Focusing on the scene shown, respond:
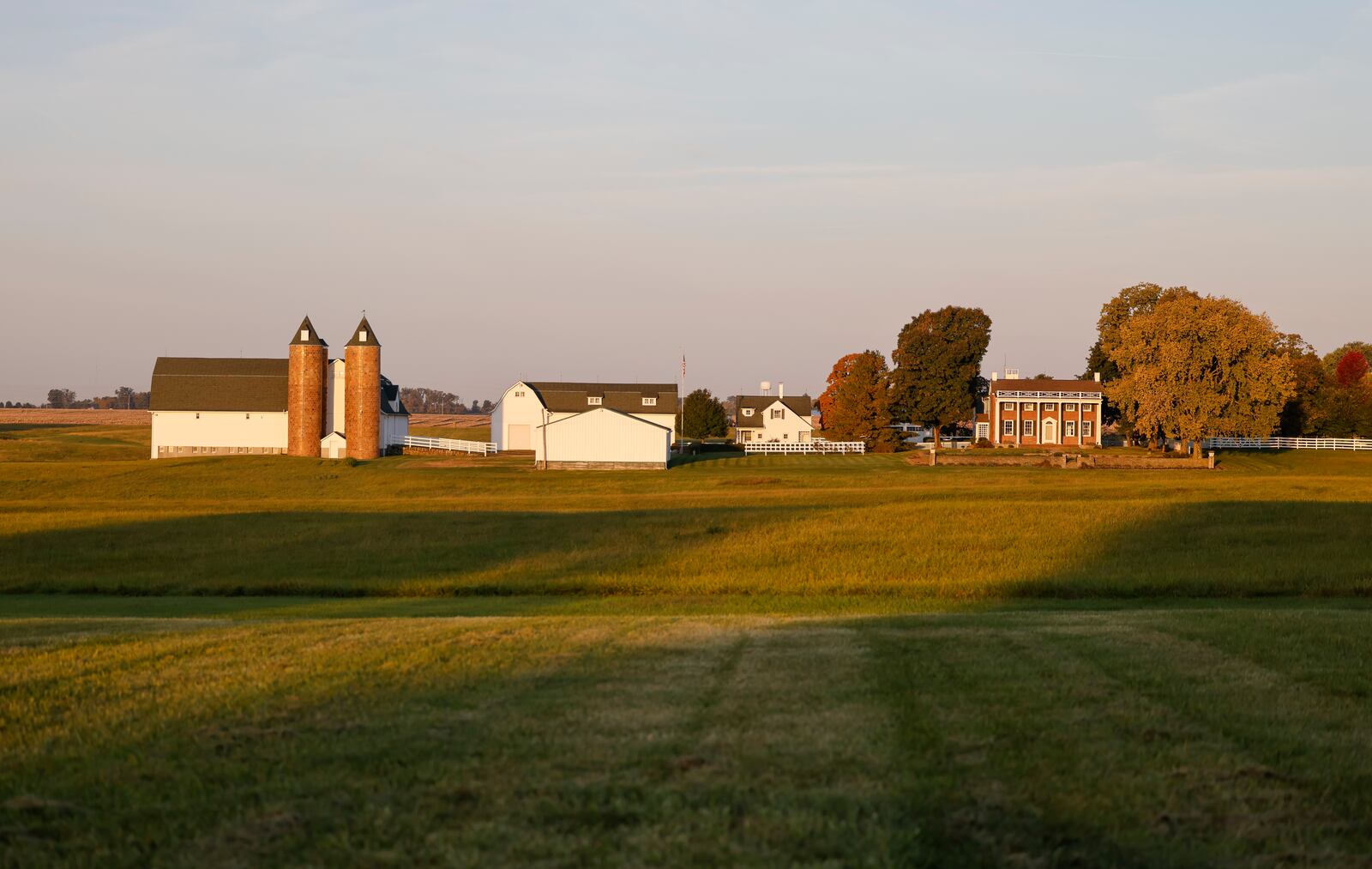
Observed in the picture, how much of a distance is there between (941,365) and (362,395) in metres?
48.0

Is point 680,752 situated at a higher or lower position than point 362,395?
lower

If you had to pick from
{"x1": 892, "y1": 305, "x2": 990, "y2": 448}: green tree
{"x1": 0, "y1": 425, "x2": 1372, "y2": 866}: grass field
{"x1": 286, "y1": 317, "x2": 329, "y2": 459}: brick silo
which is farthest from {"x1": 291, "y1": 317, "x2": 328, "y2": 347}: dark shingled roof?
{"x1": 0, "y1": 425, "x2": 1372, "y2": 866}: grass field

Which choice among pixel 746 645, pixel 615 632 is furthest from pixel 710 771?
pixel 615 632

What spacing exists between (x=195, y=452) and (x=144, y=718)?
3687 inches

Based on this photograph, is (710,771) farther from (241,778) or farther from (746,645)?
(746,645)

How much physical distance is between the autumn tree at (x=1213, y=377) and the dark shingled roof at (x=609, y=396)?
47.5 m

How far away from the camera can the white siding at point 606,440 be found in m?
82.3

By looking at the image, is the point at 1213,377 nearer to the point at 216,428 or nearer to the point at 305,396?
the point at 305,396

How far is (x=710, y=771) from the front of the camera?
22.8 ft

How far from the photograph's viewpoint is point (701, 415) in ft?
389

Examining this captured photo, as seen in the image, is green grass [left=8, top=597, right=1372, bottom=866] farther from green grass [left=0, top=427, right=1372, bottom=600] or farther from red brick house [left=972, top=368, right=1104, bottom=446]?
red brick house [left=972, top=368, right=1104, bottom=446]

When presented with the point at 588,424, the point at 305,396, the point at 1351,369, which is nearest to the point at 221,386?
the point at 305,396

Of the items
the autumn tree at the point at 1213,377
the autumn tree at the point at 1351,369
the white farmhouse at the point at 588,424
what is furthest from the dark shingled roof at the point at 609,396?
the autumn tree at the point at 1351,369

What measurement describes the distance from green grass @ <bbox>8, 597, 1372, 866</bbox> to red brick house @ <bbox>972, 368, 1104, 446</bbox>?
4211 inches
